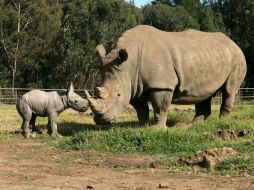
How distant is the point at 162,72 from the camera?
34.7 ft

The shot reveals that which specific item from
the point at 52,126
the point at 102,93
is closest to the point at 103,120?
the point at 102,93

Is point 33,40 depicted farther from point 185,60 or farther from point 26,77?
point 185,60

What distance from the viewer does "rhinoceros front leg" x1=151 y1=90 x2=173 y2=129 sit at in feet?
34.5

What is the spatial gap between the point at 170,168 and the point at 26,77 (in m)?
33.9

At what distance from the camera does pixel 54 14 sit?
121ft

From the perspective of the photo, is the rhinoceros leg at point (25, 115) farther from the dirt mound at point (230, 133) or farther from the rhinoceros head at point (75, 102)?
the dirt mound at point (230, 133)

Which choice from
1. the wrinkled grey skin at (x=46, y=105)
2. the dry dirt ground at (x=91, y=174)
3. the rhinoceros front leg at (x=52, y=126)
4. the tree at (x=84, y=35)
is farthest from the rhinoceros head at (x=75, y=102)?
the tree at (x=84, y=35)

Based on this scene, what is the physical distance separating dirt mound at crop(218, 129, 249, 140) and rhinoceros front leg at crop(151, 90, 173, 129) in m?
1.45

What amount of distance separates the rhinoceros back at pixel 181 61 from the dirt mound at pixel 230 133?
1.66 metres

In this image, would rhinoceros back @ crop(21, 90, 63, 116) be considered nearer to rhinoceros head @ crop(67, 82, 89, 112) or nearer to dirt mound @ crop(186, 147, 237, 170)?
rhinoceros head @ crop(67, 82, 89, 112)

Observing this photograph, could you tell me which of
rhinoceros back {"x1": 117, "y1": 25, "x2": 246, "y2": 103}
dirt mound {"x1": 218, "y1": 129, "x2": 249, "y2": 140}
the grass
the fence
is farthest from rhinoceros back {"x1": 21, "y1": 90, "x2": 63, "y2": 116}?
the fence

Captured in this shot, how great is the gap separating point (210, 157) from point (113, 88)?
3507 millimetres

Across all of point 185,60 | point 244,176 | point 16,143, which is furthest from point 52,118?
point 244,176

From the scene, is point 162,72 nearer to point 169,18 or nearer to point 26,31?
point 26,31
